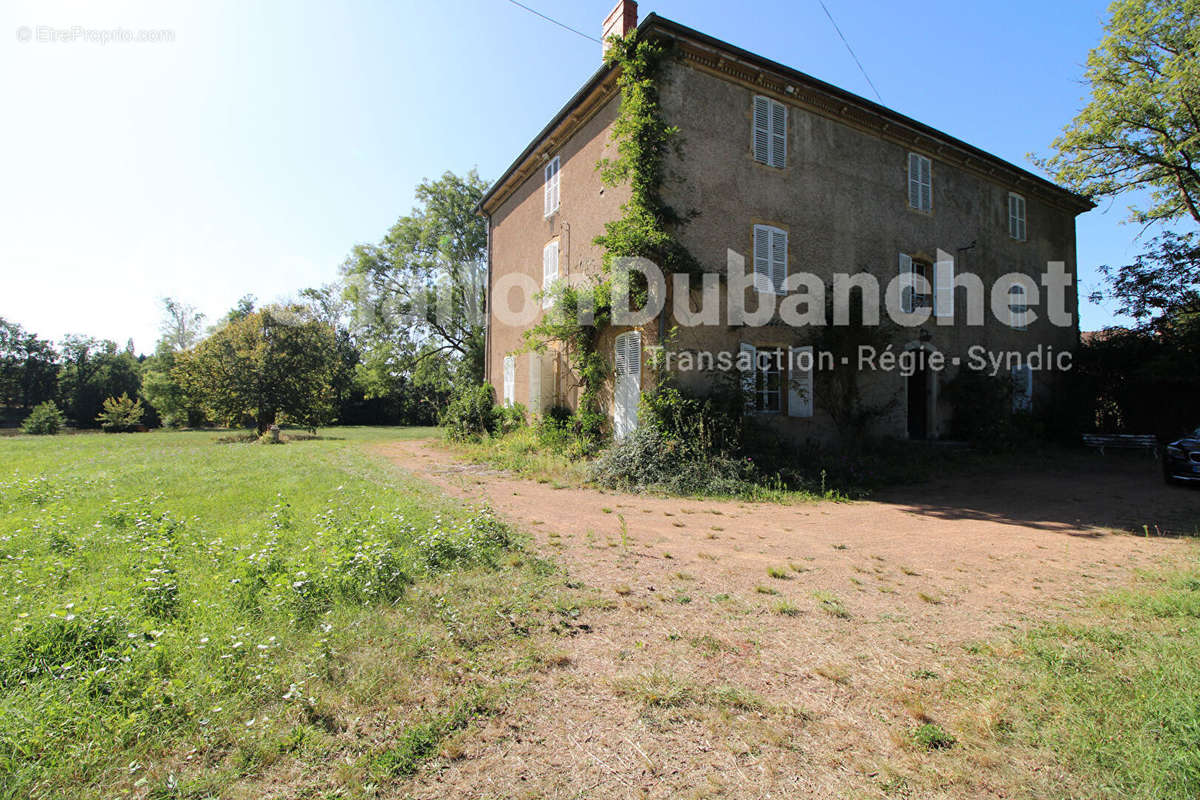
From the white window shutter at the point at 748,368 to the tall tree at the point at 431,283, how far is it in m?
18.9

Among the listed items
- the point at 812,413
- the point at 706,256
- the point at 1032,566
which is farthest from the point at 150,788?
the point at 812,413

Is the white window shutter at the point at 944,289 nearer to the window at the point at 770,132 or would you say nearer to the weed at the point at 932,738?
the window at the point at 770,132

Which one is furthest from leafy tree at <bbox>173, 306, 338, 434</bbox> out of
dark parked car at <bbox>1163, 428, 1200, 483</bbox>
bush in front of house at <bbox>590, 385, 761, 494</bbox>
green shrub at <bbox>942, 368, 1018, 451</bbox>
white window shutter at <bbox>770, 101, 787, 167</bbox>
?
dark parked car at <bbox>1163, 428, 1200, 483</bbox>

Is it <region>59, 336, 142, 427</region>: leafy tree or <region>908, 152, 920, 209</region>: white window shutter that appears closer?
<region>908, 152, 920, 209</region>: white window shutter

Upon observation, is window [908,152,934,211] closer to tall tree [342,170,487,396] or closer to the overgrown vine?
the overgrown vine

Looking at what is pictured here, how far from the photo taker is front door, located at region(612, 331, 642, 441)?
10.9m

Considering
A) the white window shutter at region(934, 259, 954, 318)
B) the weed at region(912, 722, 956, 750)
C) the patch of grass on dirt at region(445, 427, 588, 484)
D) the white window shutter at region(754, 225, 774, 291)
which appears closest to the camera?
the weed at region(912, 722, 956, 750)

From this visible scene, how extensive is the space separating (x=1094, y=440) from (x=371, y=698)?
1981 cm

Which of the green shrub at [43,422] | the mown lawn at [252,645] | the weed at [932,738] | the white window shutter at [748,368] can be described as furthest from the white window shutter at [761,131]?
the green shrub at [43,422]

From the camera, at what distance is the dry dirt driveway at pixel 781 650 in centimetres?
212

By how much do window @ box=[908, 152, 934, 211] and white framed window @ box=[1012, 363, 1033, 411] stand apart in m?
6.04

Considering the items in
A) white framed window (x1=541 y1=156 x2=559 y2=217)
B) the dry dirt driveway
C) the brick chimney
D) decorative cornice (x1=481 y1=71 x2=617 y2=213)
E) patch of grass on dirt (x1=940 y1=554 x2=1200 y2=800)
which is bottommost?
the dry dirt driveway

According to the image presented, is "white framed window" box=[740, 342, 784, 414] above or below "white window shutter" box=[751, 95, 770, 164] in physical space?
below

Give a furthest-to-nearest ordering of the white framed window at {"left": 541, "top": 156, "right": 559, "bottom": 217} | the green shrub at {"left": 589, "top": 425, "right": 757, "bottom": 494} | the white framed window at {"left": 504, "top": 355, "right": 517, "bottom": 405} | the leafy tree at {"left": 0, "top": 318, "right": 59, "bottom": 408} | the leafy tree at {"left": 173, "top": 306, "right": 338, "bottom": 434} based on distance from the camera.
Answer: the leafy tree at {"left": 0, "top": 318, "right": 59, "bottom": 408} < the leafy tree at {"left": 173, "top": 306, "right": 338, "bottom": 434} < the white framed window at {"left": 504, "top": 355, "right": 517, "bottom": 405} < the white framed window at {"left": 541, "top": 156, "right": 559, "bottom": 217} < the green shrub at {"left": 589, "top": 425, "right": 757, "bottom": 494}
